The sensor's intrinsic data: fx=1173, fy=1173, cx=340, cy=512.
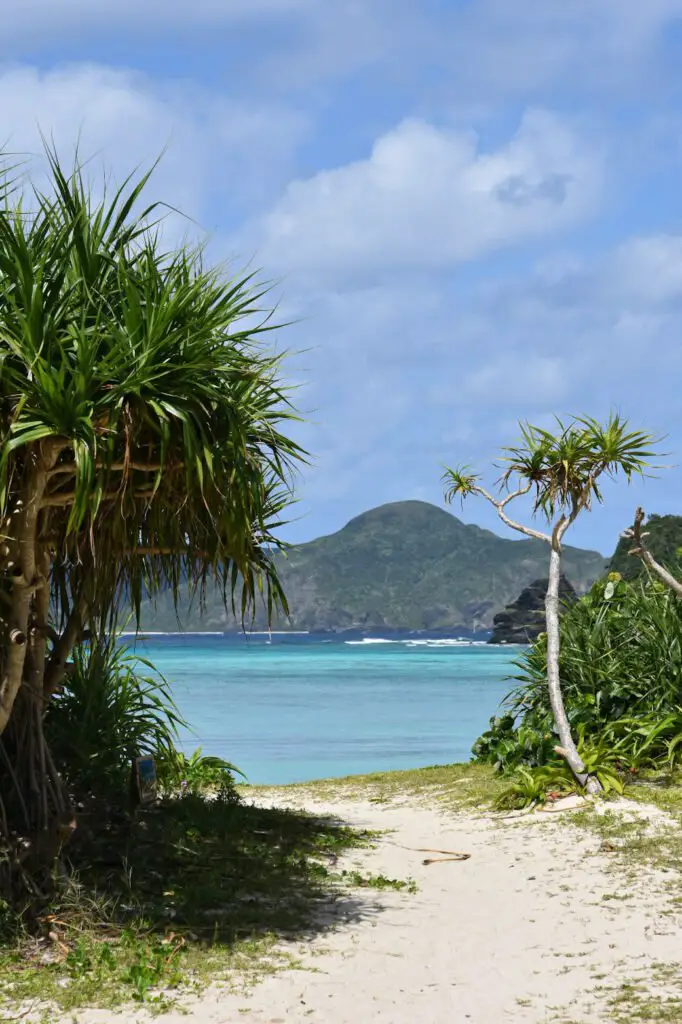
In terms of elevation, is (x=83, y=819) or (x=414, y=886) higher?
(x=83, y=819)

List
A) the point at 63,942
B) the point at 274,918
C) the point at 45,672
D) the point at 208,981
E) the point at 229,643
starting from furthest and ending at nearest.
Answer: the point at 229,643 → the point at 45,672 → the point at 274,918 → the point at 63,942 → the point at 208,981

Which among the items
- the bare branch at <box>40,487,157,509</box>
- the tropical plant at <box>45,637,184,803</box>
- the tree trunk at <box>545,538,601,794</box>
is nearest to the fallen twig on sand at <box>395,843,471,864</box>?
the tree trunk at <box>545,538,601,794</box>

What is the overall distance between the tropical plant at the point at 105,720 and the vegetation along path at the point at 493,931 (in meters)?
1.71

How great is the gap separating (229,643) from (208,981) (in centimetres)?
9346

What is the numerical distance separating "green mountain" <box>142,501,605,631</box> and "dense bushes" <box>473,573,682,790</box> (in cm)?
9195

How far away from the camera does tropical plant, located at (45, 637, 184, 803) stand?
8.02m

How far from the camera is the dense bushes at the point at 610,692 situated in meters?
10.8

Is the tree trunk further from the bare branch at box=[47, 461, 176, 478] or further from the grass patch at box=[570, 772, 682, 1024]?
the bare branch at box=[47, 461, 176, 478]

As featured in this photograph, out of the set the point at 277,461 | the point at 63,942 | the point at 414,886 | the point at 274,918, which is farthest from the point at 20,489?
the point at 414,886

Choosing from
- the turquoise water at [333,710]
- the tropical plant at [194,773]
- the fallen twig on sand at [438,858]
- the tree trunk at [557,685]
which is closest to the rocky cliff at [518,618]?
the turquoise water at [333,710]

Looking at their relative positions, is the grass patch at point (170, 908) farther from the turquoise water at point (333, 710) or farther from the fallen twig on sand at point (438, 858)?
the turquoise water at point (333, 710)

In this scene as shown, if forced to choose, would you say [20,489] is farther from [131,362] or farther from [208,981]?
[208,981]

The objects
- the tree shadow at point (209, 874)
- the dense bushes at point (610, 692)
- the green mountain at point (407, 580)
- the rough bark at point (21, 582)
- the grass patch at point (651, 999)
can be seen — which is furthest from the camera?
the green mountain at point (407, 580)

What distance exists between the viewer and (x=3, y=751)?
6.75 m
